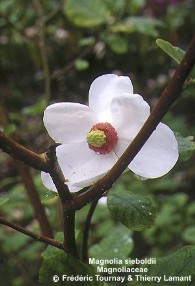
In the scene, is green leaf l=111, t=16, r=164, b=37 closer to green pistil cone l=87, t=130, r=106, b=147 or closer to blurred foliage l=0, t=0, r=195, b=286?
blurred foliage l=0, t=0, r=195, b=286

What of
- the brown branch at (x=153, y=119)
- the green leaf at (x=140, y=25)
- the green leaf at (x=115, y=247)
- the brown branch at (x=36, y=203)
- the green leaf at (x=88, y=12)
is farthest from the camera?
the green leaf at (x=88, y=12)

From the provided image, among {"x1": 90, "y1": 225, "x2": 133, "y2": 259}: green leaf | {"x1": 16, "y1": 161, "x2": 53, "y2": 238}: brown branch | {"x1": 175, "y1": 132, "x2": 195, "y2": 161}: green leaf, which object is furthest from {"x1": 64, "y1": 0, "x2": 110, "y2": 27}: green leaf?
{"x1": 175, "y1": 132, "x2": 195, "y2": 161}: green leaf

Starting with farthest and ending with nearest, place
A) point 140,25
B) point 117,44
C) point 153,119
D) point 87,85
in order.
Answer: point 87,85, point 117,44, point 140,25, point 153,119

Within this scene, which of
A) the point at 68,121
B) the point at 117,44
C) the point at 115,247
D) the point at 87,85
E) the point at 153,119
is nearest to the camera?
the point at 153,119

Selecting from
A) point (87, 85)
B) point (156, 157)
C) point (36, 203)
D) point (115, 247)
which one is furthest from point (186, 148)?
point (87, 85)

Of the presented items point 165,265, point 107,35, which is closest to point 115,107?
point 165,265

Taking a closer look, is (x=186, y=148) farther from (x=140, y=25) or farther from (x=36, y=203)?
(x=140, y=25)

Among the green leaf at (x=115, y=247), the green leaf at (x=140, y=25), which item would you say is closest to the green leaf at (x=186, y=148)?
the green leaf at (x=115, y=247)

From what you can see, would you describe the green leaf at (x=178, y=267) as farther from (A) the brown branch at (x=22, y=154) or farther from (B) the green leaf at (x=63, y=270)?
(A) the brown branch at (x=22, y=154)
